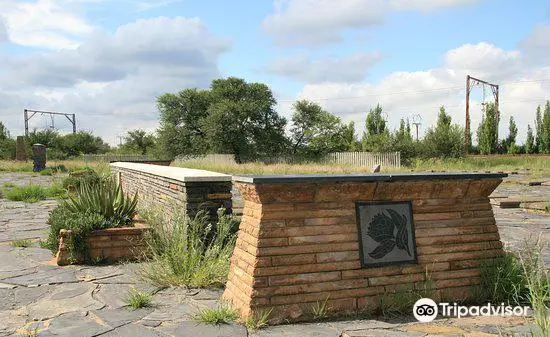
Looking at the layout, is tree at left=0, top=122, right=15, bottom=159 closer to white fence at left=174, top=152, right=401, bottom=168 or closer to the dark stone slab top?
white fence at left=174, top=152, right=401, bottom=168

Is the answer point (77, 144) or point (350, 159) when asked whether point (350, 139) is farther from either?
point (77, 144)

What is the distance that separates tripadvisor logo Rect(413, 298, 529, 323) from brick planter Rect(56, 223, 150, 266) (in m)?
3.37

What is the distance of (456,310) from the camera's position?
Result: 4223mm

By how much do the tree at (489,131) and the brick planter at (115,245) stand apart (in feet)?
136

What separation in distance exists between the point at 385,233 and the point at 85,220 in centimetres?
368

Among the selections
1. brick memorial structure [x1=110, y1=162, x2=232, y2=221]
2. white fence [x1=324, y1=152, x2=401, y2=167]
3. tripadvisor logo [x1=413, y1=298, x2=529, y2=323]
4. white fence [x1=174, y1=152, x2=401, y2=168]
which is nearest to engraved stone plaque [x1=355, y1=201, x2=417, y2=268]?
tripadvisor logo [x1=413, y1=298, x2=529, y2=323]

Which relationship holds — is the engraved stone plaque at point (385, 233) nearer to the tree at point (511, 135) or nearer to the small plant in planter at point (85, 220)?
the small plant in planter at point (85, 220)

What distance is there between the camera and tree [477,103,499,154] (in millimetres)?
42656

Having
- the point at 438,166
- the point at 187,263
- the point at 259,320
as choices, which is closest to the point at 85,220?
the point at 187,263

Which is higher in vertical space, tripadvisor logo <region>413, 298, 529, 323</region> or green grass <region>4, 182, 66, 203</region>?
green grass <region>4, 182, 66, 203</region>

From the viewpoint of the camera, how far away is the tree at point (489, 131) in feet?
140

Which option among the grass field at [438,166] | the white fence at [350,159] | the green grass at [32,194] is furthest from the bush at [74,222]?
the white fence at [350,159]

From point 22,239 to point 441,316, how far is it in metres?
6.40

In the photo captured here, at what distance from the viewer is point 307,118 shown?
50000 millimetres
